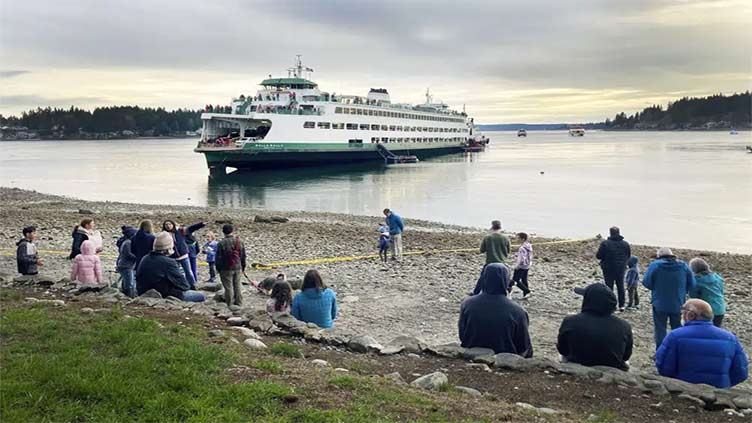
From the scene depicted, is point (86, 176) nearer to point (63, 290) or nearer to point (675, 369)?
point (63, 290)

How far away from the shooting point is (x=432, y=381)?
5.41 m

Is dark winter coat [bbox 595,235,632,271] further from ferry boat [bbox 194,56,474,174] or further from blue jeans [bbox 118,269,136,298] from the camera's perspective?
ferry boat [bbox 194,56,474,174]

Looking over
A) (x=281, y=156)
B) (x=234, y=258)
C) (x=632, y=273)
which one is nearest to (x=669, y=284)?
(x=632, y=273)

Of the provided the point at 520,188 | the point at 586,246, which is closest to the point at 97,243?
the point at 586,246

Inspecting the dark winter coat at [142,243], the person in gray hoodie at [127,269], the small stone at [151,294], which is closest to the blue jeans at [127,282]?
the person in gray hoodie at [127,269]

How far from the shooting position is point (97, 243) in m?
10.4

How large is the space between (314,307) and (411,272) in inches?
265

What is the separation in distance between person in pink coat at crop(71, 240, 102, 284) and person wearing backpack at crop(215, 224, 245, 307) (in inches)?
79.9

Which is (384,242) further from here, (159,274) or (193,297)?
(159,274)

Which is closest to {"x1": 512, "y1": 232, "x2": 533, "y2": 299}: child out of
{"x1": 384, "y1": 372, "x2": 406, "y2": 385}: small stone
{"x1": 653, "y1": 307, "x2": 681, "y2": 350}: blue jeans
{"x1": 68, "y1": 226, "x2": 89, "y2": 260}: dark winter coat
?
{"x1": 653, "y1": 307, "x2": 681, "y2": 350}: blue jeans

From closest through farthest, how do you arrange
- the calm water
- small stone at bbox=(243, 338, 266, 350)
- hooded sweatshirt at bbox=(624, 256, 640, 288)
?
small stone at bbox=(243, 338, 266, 350)
hooded sweatshirt at bbox=(624, 256, 640, 288)
the calm water

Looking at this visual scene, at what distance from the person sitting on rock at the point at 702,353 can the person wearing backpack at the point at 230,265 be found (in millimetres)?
6417

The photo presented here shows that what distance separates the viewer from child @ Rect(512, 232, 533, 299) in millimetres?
11406

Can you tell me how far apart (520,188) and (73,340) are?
46.3 metres
